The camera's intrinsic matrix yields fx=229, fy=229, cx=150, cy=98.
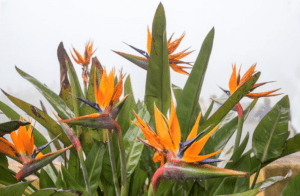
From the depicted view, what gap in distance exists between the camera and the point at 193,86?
0.35 meters

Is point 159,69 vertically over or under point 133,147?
over

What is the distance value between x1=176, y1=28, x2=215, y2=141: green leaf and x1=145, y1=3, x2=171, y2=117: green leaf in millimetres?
36

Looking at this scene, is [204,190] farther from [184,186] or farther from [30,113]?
[30,113]

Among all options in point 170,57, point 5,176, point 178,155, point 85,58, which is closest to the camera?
point 178,155

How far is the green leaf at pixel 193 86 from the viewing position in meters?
0.35

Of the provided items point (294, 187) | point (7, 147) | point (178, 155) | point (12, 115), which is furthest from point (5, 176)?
point (294, 187)

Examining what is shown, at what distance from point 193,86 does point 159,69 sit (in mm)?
59

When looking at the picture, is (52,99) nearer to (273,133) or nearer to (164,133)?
(164,133)

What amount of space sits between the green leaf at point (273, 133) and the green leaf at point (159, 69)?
17cm

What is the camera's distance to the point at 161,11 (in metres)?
0.33

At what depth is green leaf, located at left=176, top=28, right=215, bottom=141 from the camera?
1.14 ft

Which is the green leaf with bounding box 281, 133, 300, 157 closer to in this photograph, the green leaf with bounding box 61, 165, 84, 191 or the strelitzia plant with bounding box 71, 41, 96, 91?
the green leaf with bounding box 61, 165, 84, 191

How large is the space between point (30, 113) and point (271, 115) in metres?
0.40

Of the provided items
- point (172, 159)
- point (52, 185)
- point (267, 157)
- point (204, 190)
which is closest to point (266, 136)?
point (267, 157)
